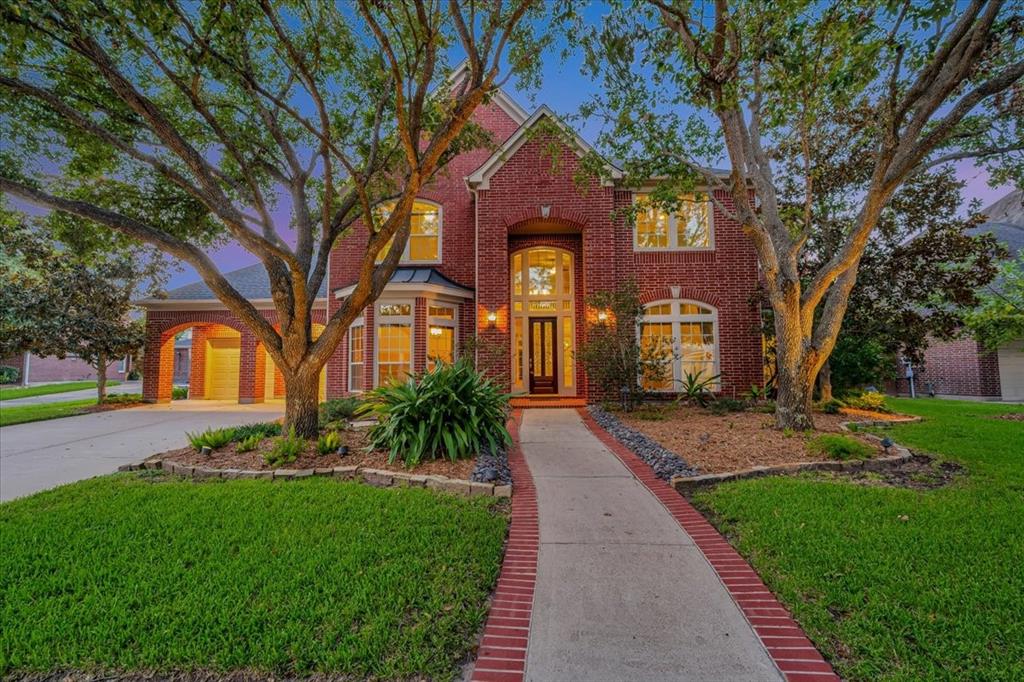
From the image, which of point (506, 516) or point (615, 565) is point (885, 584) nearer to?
point (615, 565)

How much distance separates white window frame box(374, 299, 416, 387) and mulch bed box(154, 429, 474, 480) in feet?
16.2

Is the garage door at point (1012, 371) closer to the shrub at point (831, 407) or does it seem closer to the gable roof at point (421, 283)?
the shrub at point (831, 407)

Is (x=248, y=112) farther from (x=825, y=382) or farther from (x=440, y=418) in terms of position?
(x=825, y=382)

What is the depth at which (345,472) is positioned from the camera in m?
5.34

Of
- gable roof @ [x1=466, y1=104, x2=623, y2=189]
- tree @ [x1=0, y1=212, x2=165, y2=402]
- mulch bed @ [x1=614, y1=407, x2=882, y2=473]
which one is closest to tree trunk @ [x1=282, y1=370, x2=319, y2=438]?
mulch bed @ [x1=614, y1=407, x2=882, y2=473]

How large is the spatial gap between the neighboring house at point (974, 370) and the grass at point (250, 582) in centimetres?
1827

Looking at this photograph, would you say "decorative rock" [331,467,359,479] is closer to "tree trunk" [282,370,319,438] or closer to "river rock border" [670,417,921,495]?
"tree trunk" [282,370,319,438]

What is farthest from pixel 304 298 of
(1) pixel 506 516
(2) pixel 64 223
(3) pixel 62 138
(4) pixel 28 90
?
(2) pixel 64 223

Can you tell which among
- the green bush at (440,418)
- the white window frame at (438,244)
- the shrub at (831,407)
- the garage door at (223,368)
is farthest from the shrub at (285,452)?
the garage door at (223,368)

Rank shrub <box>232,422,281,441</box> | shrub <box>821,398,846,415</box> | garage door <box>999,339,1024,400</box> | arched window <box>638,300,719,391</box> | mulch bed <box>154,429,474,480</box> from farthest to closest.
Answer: garage door <box>999,339,1024,400</box> < arched window <box>638,300,719,391</box> < shrub <box>821,398,846,415</box> < shrub <box>232,422,281,441</box> < mulch bed <box>154,429,474,480</box>

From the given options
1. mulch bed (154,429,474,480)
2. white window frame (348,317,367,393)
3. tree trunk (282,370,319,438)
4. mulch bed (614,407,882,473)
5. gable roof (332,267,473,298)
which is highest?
gable roof (332,267,473,298)

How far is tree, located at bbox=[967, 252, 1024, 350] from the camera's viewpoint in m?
11.5

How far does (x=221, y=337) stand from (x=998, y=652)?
67.4ft

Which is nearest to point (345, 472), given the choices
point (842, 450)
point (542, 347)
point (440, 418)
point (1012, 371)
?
point (440, 418)
